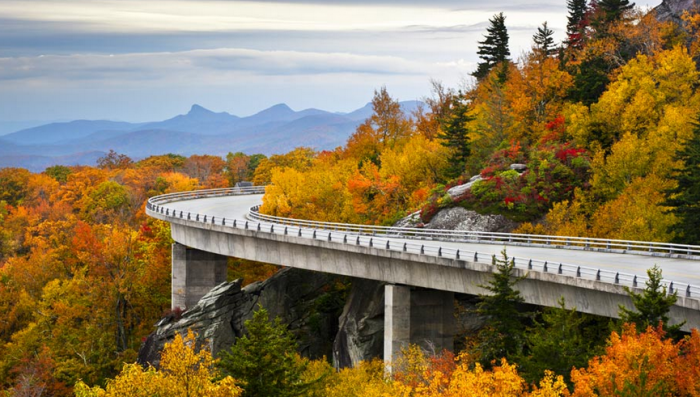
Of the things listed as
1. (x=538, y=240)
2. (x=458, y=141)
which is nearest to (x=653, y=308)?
(x=538, y=240)

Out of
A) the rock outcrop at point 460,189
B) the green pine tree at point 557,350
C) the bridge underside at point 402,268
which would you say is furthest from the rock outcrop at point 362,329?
the green pine tree at point 557,350

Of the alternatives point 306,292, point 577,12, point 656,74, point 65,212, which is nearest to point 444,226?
point 306,292

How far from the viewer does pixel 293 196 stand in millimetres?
84250

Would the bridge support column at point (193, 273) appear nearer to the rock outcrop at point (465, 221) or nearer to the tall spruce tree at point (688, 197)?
the rock outcrop at point (465, 221)

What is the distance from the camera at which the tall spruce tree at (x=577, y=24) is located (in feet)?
325

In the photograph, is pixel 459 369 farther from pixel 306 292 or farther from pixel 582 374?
pixel 306 292

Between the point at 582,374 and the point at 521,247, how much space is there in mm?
22529

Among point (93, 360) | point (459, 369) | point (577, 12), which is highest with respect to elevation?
point (577, 12)

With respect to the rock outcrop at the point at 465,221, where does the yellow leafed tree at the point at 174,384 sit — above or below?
below

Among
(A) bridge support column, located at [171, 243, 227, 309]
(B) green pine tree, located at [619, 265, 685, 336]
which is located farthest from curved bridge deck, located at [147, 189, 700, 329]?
(A) bridge support column, located at [171, 243, 227, 309]

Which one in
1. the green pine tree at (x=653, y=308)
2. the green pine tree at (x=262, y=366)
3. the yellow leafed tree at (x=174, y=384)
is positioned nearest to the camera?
the yellow leafed tree at (x=174, y=384)

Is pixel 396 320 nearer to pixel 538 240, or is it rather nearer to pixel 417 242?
pixel 417 242

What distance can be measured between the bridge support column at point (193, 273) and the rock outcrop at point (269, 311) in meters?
6.82

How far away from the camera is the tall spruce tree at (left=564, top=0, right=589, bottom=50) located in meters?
99.0
